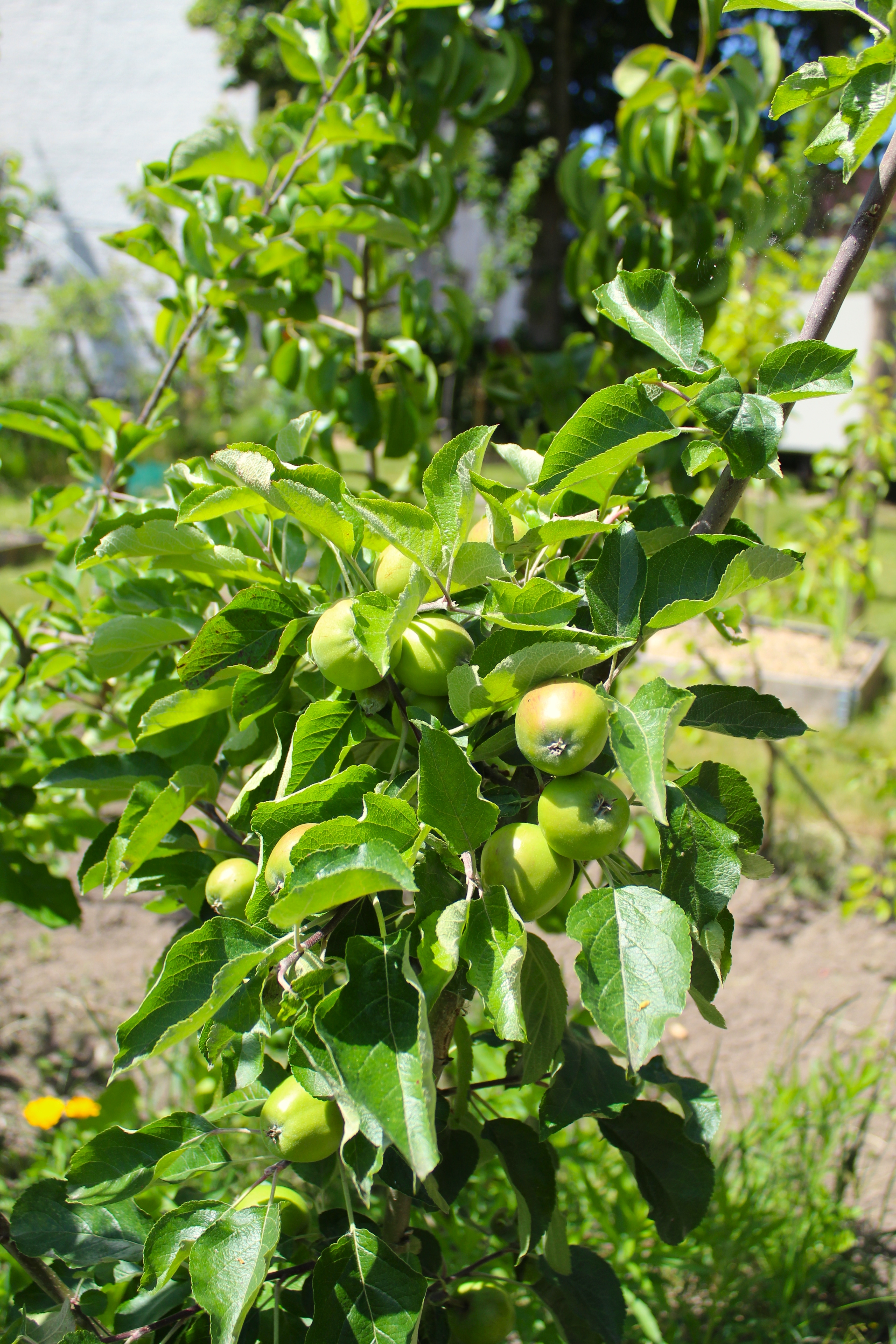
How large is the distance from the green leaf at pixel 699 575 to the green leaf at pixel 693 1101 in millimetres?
541

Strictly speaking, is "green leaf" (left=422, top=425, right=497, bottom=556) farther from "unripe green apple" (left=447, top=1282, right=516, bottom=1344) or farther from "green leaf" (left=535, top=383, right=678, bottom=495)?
"unripe green apple" (left=447, top=1282, right=516, bottom=1344)

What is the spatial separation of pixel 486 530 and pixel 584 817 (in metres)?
0.29

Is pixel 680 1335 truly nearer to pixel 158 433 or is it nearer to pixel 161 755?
pixel 161 755

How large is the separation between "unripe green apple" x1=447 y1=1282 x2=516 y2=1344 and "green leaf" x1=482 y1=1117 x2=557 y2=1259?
0.14 meters

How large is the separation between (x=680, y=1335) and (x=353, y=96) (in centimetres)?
223

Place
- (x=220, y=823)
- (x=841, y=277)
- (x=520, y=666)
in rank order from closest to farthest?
1. (x=520, y=666)
2. (x=841, y=277)
3. (x=220, y=823)

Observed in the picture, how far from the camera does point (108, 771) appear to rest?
36.7 inches

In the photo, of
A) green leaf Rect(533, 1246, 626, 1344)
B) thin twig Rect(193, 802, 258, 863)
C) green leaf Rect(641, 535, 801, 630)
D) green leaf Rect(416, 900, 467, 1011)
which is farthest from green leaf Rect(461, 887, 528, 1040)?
green leaf Rect(533, 1246, 626, 1344)

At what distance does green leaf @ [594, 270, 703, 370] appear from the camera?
706 millimetres

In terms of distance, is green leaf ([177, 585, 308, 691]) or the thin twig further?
the thin twig

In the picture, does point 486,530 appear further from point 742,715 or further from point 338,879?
point 338,879

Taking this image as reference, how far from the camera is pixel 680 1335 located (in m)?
1.64

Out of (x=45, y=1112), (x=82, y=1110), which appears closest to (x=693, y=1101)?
(x=82, y=1110)

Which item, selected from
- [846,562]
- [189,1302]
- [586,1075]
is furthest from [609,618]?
[846,562]
